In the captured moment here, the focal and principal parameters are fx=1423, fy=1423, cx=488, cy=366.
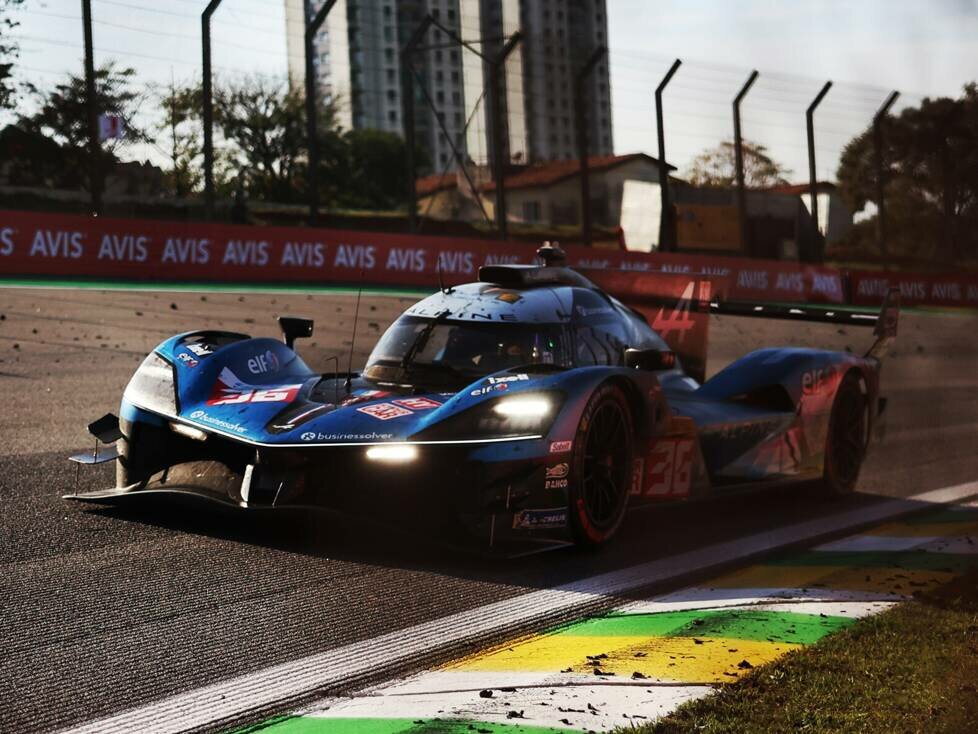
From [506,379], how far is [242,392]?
1.29 m

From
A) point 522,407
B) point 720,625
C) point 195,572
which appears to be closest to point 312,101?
point 522,407

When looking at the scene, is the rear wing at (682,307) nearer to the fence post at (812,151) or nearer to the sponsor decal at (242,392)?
the sponsor decal at (242,392)

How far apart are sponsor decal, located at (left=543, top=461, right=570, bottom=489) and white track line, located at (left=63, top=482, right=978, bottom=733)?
1.40ft

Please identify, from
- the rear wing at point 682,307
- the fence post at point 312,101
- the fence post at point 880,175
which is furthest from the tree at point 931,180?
the rear wing at point 682,307

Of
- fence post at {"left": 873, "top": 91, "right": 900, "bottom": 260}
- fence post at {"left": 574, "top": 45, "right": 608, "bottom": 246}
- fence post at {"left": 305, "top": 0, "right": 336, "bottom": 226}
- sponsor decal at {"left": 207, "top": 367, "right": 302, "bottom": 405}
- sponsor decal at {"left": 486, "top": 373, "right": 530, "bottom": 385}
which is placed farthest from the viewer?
fence post at {"left": 873, "top": 91, "right": 900, "bottom": 260}

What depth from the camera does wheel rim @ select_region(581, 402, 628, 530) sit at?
20.4 ft

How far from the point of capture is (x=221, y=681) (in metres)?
4.02

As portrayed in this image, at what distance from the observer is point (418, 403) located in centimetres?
620

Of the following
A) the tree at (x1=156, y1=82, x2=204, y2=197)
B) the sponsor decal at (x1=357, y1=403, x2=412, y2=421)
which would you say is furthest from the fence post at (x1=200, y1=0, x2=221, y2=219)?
the sponsor decal at (x1=357, y1=403, x2=412, y2=421)

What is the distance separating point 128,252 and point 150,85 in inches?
148

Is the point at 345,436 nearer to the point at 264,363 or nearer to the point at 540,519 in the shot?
the point at 540,519

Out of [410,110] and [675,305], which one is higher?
[410,110]

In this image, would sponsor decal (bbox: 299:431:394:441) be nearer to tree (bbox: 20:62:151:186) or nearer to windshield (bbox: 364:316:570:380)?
windshield (bbox: 364:316:570:380)

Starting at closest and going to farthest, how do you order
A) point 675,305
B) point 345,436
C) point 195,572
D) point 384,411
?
point 195,572
point 345,436
point 384,411
point 675,305
